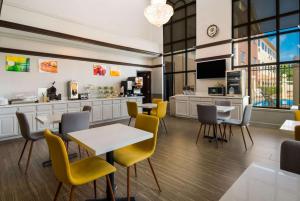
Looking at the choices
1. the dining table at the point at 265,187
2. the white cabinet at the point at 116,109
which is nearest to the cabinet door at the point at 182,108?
the white cabinet at the point at 116,109

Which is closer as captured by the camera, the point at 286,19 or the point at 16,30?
the point at 16,30

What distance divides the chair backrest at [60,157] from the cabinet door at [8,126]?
12.4 feet

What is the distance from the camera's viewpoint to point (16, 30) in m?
4.29

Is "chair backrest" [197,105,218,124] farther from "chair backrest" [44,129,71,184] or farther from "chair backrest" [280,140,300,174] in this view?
"chair backrest" [44,129,71,184]

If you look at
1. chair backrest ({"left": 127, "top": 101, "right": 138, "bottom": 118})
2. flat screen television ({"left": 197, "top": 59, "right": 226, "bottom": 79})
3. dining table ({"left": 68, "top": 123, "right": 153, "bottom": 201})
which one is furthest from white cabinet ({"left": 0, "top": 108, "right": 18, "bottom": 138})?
flat screen television ({"left": 197, "top": 59, "right": 226, "bottom": 79})

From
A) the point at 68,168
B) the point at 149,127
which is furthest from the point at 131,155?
the point at 68,168

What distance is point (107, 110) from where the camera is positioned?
6.45 m

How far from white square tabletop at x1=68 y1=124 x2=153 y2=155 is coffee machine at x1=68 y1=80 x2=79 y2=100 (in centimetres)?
419

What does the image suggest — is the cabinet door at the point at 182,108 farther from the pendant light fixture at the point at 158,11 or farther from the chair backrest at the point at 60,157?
→ the chair backrest at the point at 60,157

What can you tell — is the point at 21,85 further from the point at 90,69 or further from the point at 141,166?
the point at 141,166

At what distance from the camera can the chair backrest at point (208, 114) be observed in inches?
149

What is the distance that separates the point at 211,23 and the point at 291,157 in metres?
6.26

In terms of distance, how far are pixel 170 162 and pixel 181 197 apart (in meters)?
0.97

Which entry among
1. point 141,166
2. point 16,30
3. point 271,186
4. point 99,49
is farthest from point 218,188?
point 99,49
